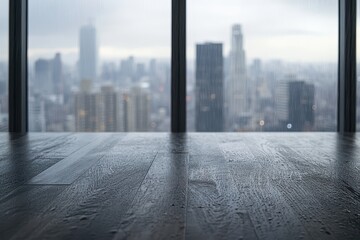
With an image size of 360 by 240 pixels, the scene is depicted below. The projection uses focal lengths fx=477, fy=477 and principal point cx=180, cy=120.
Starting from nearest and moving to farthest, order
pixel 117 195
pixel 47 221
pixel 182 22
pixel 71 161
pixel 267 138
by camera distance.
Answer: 1. pixel 47 221
2. pixel 117 195
3. pixel 71 161
4. pixel 267 138
5. pixel 182 22

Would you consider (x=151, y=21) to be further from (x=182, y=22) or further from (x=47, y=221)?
(x=47, y=221)

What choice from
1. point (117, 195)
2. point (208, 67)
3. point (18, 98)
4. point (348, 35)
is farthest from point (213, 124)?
point (117, 195)

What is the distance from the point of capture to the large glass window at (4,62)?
111 inches

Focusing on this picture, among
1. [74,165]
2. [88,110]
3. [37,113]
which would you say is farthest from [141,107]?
[74,165]

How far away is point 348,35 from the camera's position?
9.25 ft

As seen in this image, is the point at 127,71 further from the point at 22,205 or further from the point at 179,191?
the point at 22,205

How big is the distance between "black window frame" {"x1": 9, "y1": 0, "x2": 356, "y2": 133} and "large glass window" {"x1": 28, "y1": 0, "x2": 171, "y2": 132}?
0.05 metres

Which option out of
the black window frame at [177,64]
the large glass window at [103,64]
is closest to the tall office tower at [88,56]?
the large glass window at [103,64]

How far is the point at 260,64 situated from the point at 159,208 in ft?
6.41

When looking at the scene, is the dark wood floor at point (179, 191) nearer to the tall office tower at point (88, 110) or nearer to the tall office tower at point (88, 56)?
the tall office tower at point (88, 110)

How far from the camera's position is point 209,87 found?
283 cm

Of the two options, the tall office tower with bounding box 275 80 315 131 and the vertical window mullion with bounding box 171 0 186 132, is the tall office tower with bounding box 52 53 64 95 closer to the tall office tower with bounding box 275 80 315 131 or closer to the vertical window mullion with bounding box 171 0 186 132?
the vertical window mullion with bounding box 171 0 186 132

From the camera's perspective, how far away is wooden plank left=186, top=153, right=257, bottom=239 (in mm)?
864

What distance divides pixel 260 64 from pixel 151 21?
2.28 feet
